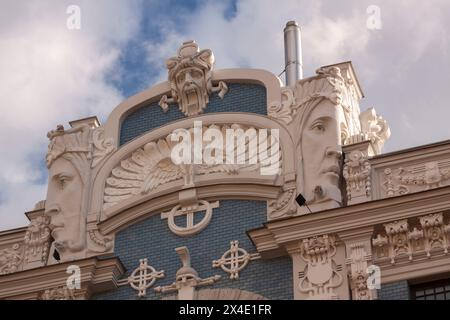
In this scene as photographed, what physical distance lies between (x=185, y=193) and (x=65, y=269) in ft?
8.47

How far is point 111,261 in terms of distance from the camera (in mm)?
25516

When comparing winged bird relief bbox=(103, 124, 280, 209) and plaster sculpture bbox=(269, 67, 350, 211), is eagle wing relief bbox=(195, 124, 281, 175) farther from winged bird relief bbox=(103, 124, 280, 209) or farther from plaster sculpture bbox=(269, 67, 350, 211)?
plaster sculpture bbox=(269, 67, 350, 211)

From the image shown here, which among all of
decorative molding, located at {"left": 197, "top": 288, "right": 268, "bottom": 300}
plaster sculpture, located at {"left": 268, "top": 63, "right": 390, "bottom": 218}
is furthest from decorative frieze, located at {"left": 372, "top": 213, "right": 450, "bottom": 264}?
decorative molding, located at {"left": 197, "top": 288, "right": 268, "bottom": 300}

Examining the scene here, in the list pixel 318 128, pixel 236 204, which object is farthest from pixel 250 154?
pixel 318 128

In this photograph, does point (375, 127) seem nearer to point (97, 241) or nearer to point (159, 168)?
point (159, 168)

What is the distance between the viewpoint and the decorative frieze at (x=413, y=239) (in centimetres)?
2378

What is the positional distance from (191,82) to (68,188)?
311 cm

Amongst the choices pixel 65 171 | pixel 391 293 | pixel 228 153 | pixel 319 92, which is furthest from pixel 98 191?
pixel 391 293

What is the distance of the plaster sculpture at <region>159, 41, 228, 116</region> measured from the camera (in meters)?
27.5

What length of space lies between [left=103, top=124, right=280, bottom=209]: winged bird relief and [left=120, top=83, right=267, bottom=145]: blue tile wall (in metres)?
0.51

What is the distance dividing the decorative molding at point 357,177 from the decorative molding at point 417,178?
13.2 inches

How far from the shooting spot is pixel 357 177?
24984 millimetres

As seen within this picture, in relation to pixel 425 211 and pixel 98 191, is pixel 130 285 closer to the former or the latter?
pixel 98 191
